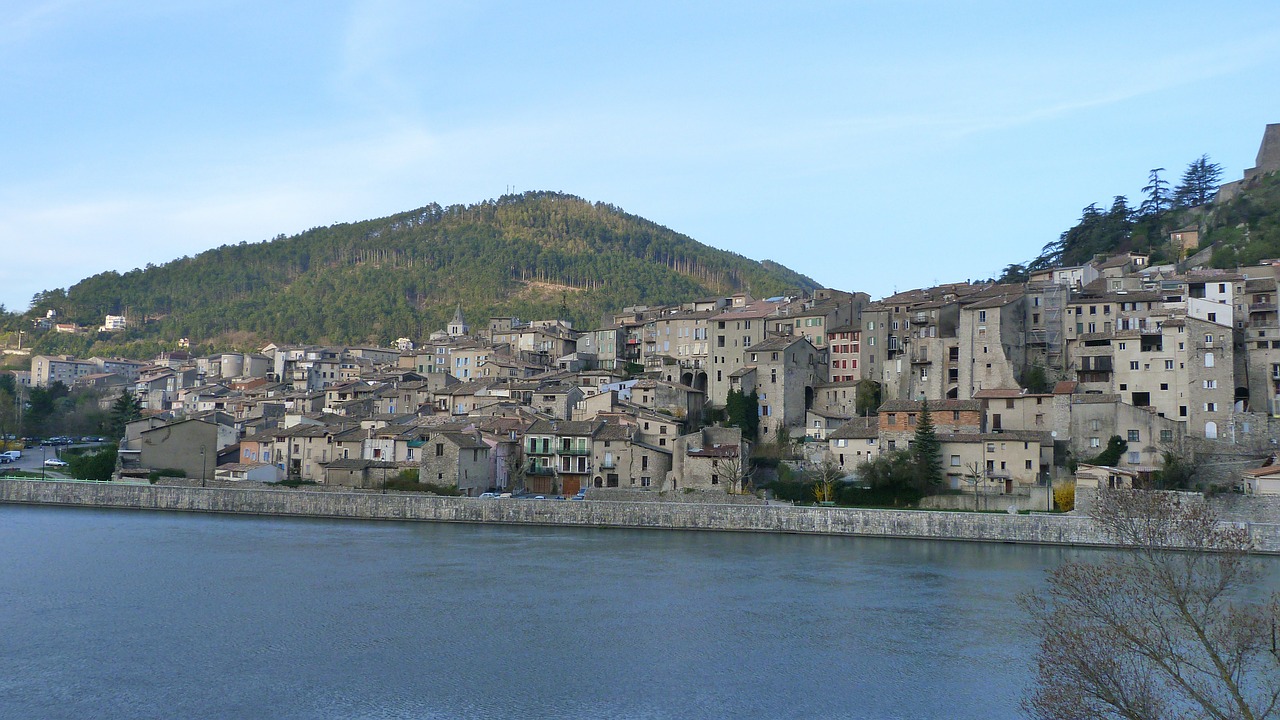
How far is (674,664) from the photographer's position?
18.8 m

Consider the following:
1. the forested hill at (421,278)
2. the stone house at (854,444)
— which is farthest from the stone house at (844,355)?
the forested hill at (421,278)

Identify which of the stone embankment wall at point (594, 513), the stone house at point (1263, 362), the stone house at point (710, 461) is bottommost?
the stone embankment wall at point (594, 513)

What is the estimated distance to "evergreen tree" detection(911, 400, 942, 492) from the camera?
114ft

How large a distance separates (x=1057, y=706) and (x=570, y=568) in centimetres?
1825

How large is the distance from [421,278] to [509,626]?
287ft

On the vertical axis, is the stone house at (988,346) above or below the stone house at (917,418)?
above

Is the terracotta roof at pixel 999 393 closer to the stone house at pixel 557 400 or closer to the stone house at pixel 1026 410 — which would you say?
the stone house at pixel 1026 410

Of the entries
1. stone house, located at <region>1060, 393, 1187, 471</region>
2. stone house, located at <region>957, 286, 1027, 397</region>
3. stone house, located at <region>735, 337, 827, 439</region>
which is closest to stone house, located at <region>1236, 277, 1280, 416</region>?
stone house, located at <region>1060, 393, 1187, 471</region>

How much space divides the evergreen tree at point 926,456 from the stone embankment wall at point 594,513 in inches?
64.9

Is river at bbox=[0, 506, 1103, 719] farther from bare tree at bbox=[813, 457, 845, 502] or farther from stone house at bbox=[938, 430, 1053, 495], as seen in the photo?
stone house at bbox=[938, 430, 1053, 495]

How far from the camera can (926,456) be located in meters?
34.8

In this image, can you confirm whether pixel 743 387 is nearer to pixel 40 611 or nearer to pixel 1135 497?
pixel 40 611

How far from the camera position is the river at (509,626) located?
16734 mm

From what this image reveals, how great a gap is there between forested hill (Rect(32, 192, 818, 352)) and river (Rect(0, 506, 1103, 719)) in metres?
56.4
